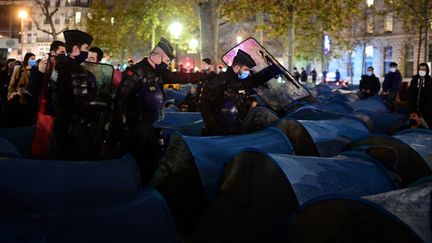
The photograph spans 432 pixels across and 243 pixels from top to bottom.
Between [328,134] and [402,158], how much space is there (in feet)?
5.76

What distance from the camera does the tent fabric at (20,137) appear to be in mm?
7642

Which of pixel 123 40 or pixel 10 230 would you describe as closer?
pixel 10 230

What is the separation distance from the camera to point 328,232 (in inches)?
154

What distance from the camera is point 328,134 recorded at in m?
8.13

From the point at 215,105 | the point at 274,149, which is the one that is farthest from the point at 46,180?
the point at 215,105

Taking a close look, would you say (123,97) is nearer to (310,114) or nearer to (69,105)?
(69,105)

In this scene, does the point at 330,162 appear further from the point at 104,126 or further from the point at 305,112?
the point at 305,112

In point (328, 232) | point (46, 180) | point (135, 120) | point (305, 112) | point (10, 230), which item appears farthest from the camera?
point (305, 112)

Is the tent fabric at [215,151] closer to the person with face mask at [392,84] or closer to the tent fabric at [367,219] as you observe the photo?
the tent fabric at [367,219]

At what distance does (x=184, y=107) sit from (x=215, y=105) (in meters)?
5.79

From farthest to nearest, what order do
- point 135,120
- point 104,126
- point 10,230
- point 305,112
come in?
point 305,112 → point 104,126 → point 135,120 → point 10,230

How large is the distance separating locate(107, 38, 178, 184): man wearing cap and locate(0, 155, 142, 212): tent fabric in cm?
224

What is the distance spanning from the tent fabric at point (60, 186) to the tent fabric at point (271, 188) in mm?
789

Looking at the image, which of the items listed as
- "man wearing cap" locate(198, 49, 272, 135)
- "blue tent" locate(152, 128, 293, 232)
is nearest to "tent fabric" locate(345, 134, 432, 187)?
"blue tent" locate(152, 128, 293, 232)
